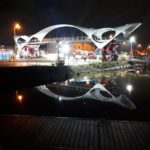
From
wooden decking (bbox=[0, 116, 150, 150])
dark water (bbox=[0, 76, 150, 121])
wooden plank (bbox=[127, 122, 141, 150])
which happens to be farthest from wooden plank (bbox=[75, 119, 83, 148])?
dark water (bbox=[0, 76, 150, 121])

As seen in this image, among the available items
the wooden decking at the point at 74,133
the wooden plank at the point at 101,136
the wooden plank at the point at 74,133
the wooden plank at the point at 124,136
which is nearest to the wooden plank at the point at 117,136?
the wooden decking at the point at 74,133

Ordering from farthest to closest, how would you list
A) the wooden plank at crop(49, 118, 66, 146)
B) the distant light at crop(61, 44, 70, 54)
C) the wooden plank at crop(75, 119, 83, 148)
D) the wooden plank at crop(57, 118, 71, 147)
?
the distant light at crop(61, 44, 70, 54) → the wooden plank at crop(49, 118, 66, 146) → the wooden plank at crop(57, 118, 71, 147) → the wooden plank at crop(75, 119, 83, 148)

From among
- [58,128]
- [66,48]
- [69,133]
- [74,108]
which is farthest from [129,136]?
[66,48]

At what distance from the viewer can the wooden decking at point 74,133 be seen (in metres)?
8.48

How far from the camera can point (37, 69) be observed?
32.7 m

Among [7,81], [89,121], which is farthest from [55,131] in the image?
[7,81]

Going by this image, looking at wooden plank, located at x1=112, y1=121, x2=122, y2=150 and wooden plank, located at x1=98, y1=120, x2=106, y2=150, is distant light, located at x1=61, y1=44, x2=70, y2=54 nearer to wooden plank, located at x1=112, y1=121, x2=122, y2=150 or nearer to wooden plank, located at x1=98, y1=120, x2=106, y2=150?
wooden plank, located at x1=98, y1=120, x2=106, y2=150

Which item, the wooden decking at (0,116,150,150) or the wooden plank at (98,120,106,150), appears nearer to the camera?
the wooden plank at (98,120,106,150)

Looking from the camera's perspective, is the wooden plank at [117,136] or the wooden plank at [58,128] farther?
the wooden plank at [58,128]

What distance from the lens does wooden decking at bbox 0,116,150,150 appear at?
334 inches

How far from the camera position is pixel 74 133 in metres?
9.52

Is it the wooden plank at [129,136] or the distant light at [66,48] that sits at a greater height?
the distant light at [66,48]

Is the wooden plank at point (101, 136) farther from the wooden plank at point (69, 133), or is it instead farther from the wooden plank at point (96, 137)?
the wooden plank at point (69, 133)

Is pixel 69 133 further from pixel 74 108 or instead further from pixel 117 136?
pixel 74 108
